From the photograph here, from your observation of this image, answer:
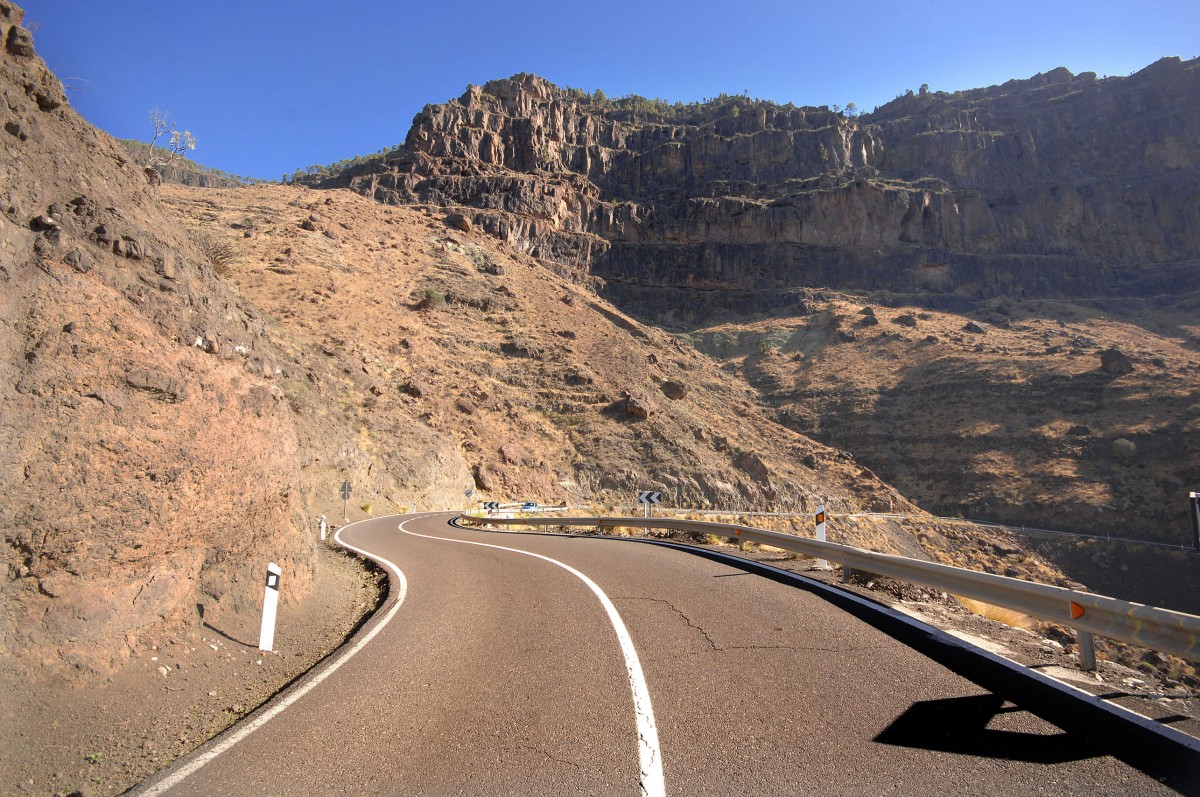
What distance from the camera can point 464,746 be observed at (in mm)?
3602

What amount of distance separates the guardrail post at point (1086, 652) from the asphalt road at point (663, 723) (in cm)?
101

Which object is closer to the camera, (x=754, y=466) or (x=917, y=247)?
(x=754, y=466)

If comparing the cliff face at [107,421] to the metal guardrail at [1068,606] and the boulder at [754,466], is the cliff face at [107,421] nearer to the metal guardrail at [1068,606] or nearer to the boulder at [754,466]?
the metal guardrail at [1068,606]

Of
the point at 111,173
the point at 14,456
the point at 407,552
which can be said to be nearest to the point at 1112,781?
the point at 14,456

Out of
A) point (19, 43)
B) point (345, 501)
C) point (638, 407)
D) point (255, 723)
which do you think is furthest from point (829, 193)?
point (255, 723)

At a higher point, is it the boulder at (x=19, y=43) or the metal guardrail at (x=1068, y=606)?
the boulder at (x=19, y=43)

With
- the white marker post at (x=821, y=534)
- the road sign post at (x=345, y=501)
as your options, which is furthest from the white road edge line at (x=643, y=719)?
the road sign post at (x=345, y=501)

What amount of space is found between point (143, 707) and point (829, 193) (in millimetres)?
104208

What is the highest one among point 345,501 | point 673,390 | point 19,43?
point 673,390

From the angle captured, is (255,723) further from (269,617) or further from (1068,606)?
(1068,606)

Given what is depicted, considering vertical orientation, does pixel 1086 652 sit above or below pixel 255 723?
above

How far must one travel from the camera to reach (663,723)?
368cm

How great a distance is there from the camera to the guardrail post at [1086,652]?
4.43 meters

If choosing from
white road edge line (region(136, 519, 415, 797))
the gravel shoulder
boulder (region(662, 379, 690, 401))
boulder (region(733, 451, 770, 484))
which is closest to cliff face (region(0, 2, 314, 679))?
the gravel shoulder
